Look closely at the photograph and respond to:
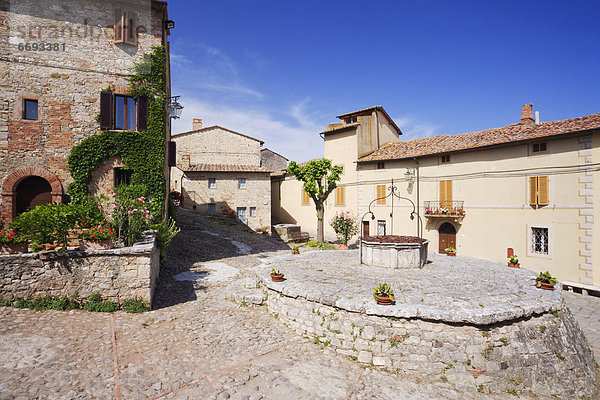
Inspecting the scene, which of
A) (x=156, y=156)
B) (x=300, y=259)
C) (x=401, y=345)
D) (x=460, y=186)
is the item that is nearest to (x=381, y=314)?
(x=401, y=345)

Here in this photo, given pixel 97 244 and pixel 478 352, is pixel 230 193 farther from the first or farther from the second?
pixel 478 352

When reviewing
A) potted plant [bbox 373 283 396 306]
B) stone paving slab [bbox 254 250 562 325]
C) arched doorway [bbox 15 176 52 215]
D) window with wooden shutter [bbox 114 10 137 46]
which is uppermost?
window with wooden shutter [bbox 114 10 137 46]

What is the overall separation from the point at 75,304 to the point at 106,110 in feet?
26.8

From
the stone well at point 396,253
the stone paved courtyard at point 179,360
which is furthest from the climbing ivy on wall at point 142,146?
the stone well at point 396,253

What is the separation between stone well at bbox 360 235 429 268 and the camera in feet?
32.9

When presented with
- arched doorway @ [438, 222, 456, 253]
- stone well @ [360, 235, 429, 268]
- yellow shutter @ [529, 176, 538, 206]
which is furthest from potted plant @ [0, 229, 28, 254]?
yellow shutter @ [529, 176, 538, 206]

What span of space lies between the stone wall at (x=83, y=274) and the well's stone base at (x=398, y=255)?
23.9 feet

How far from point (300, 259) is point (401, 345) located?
6.22 m

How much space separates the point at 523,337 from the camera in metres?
6.33

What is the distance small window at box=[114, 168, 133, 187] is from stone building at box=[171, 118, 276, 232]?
40.9ft

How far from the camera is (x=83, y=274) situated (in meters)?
7.98

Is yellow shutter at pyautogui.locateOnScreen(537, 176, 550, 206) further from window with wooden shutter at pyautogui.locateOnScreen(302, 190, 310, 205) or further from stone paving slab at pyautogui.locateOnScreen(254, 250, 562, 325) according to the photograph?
window with wooden shutter at pyautogui.locateOnScreen(302, 190, 310, 205)

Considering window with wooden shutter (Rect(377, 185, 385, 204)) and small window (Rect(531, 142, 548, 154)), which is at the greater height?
small window (Rect(531, 142, 548, 154))

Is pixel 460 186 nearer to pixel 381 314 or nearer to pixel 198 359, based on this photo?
pixel 381 314
